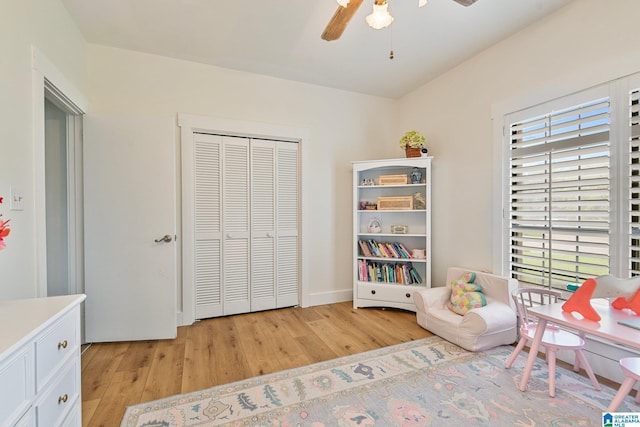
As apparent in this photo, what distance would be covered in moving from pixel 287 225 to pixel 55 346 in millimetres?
2341

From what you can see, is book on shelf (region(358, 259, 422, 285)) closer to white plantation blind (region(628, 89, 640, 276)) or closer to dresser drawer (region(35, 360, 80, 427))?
white plantation blind (region(628, 89, 640, 276))

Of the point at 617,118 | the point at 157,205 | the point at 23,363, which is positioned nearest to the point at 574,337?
the point at 617,118

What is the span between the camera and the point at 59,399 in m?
1.10

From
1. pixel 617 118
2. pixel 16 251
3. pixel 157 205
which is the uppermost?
pixel 617 118

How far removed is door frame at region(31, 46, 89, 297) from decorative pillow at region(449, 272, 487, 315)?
10.0ft

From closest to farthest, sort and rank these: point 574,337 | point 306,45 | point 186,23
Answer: point 574,337 → point 186,23 → point 306,45

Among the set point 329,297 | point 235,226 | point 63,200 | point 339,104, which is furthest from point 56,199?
point 339,104

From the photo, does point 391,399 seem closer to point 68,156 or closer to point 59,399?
point 59,399

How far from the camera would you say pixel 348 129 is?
3533 millimetres

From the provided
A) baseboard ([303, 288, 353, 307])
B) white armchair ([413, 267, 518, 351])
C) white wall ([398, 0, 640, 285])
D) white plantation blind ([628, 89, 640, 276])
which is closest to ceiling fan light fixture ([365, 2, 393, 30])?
white wall ([398, 0, 640, 285])

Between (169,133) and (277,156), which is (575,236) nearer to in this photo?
(277,156)

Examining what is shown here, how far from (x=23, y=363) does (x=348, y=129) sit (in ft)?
10.9

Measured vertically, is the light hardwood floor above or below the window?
below

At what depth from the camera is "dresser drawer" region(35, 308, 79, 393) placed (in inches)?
38.1
